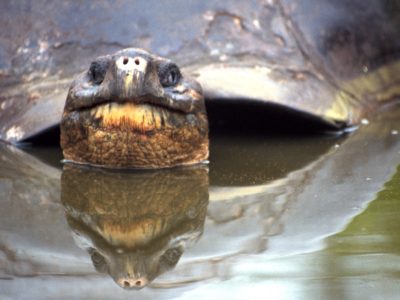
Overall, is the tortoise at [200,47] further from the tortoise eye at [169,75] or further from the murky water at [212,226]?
the tortoise eye at [169,75]

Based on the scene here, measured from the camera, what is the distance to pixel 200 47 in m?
3.90

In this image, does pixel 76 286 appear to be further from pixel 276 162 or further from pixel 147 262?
pixel 276 162

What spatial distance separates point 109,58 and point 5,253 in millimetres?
1034

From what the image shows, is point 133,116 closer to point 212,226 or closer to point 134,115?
point 134,115

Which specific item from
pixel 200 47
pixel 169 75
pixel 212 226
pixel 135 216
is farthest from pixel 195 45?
pixel 212 226

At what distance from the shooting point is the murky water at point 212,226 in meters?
1.94

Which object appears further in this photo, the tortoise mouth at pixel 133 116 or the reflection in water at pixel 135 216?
the tortoise mouth at pixel 133 116

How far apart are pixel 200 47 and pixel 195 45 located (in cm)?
2

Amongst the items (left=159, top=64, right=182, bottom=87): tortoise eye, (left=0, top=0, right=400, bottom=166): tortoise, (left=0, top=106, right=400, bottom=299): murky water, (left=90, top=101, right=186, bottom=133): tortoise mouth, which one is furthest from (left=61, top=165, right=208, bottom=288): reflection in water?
(left=0, top=0, right=400, bottom=166): tortoise

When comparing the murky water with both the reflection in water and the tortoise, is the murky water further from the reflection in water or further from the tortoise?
the tortoise

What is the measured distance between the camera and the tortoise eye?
10.3ft

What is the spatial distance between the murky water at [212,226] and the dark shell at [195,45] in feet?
0.88

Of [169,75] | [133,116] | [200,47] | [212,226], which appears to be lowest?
[212,226]

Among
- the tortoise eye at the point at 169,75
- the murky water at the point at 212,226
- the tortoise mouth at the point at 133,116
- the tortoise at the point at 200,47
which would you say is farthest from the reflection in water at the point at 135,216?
the tortoise at the point at 200,47
